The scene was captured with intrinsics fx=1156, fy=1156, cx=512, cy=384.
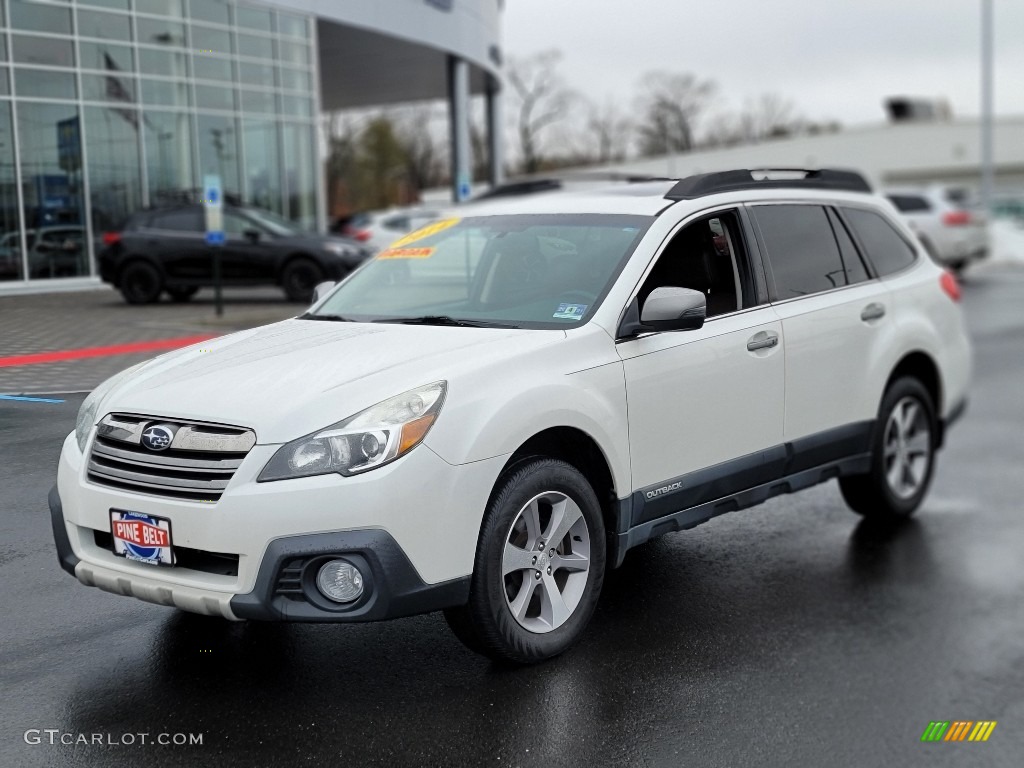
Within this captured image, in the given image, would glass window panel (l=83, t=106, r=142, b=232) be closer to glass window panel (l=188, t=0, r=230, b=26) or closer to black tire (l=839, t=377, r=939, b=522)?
glass window panel (l=188, t=0, r=230, b=26)

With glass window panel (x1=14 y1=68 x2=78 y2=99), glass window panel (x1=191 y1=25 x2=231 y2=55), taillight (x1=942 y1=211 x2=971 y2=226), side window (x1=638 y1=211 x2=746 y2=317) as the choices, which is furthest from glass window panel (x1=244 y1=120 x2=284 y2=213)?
side window (x1=638 y1=211 x2=746 y2=317)

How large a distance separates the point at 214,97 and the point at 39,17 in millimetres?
6684

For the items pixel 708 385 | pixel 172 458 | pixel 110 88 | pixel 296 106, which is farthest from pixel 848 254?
pixel 296 106

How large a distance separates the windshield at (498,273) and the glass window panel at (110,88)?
1472 cm

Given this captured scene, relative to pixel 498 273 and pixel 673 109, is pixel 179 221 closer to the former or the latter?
pixel 498 273

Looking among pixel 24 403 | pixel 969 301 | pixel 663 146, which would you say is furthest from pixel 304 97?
pixel 663 146

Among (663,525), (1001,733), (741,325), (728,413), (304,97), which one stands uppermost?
(304,97)

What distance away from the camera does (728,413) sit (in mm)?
5066

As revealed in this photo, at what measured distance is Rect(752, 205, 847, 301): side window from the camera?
5.56m

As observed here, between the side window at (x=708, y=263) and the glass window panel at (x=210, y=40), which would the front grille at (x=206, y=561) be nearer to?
the side window at (x=708, y=263)

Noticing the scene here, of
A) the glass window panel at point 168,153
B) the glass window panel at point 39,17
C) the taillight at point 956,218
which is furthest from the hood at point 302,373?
the taillight at point 956,218

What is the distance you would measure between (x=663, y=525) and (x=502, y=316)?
110 centimetres

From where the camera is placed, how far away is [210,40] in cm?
2180

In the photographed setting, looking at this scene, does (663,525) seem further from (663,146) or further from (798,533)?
(663,146)
